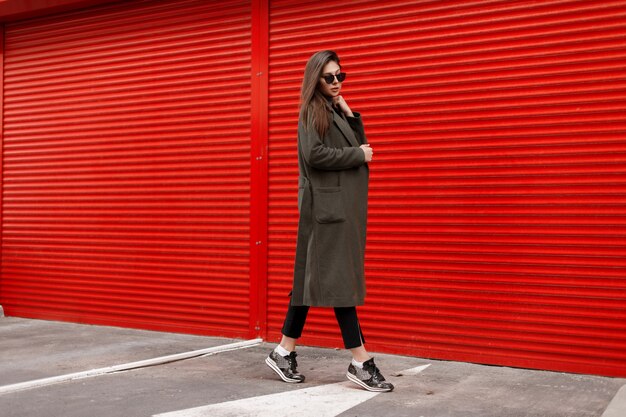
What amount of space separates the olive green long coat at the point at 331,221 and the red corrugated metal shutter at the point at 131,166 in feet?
6.57

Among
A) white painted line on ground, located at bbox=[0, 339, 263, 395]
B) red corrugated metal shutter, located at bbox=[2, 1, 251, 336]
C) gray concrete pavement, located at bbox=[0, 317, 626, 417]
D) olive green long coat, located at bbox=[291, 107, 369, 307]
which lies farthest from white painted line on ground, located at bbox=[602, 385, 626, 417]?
red corrugated metal shutter, located at bbox=[2, 1, 251, 336]

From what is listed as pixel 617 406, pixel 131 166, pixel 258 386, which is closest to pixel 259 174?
pixel 131 166

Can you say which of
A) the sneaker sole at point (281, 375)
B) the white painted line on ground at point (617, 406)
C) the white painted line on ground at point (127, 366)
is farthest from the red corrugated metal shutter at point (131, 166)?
the white painted line on ground at point (617, 406)

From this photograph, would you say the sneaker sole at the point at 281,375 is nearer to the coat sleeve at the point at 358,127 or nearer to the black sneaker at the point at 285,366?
the black sneaker at the point at 285,366

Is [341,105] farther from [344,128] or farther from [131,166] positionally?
[131,166]

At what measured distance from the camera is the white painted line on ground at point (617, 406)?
12.4 feet

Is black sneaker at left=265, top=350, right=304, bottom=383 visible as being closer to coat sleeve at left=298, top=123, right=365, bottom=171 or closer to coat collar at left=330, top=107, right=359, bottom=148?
coat sleeve at left=298, top=123, right=365, bottom=171

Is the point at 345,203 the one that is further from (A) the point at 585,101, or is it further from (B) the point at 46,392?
(B) the point at 46,392

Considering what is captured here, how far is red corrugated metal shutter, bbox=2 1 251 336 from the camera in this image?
22.1 feet

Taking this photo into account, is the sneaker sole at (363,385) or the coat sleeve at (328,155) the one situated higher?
the coat sleeve at (328,155)

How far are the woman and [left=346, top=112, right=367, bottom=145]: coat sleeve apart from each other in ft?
0.38

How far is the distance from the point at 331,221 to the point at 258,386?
44.0 inches

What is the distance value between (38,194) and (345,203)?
466cm

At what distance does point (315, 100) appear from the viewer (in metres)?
4.68
